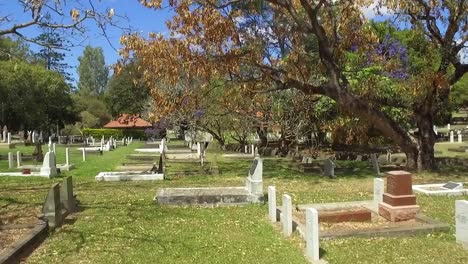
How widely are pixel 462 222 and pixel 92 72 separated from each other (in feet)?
354

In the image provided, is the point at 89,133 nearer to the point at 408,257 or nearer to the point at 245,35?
the point at 245,35

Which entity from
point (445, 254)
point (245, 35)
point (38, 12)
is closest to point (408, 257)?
point (445, 254)

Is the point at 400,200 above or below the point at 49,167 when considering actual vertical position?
below

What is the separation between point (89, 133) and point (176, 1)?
59.0 m

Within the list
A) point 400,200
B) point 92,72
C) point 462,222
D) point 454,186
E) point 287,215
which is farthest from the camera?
point 92,72

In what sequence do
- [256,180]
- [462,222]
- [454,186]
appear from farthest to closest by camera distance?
[454,186] < [256,180] < [462,222]

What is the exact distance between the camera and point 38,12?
11953 mm

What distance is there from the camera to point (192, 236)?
364 inches

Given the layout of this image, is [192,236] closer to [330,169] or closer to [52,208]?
[52,208]

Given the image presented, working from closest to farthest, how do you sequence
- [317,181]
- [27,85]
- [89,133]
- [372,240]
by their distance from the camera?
[372,240] < [317,181] < [27,85] < [89,133]

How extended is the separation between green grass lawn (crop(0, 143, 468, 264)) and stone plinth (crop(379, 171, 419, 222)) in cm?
80

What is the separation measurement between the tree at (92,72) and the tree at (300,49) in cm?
9236

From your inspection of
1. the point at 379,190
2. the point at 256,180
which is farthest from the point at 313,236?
the point at 256,180

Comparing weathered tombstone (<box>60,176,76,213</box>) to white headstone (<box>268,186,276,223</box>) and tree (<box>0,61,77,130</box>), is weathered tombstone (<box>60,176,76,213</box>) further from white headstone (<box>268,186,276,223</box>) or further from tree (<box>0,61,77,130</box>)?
tree (<box>0,61,77,130</box>)
